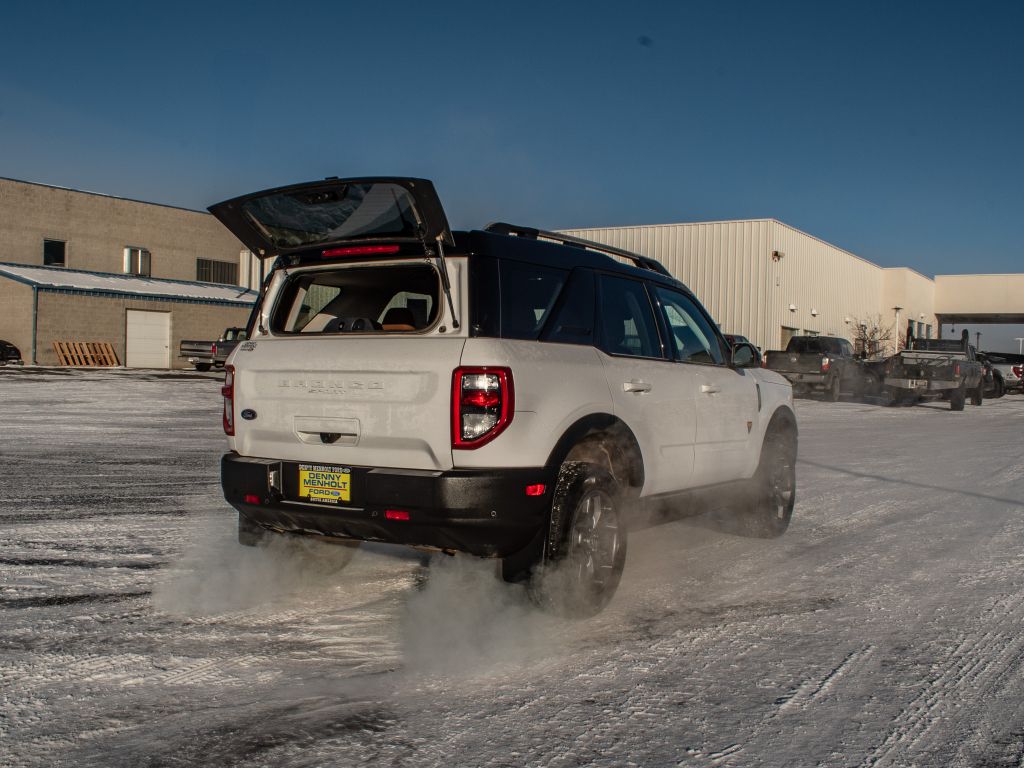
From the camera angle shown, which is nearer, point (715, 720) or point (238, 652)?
point (715, 720)

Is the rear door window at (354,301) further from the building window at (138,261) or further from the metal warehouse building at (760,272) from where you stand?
the building window at (138,261)

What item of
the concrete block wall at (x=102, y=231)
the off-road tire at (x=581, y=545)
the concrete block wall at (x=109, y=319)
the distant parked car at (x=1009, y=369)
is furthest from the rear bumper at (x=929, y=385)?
the concrete block wall at (x=102, y=231)

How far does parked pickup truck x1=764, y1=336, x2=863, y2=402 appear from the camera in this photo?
2805cm

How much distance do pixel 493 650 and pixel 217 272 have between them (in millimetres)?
53049

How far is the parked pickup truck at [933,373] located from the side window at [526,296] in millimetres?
22800

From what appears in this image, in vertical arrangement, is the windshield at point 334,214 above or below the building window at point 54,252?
below

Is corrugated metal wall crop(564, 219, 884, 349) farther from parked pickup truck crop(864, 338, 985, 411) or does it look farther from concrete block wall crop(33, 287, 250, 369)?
concrete block wall crop(33, 287, 250, 369)

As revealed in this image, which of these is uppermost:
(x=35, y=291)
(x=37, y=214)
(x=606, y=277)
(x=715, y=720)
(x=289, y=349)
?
(x=37, y=214)

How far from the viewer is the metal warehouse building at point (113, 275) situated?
130 ft

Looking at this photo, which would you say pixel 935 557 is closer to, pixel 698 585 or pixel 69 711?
pixel 698 585

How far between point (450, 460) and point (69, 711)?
6.09ft

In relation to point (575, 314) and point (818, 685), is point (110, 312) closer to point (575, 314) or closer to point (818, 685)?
point (575, 314)

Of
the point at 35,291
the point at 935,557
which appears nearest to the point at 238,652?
the point at 935,557

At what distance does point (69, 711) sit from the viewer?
12.1 feet
